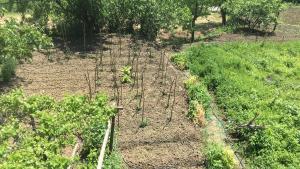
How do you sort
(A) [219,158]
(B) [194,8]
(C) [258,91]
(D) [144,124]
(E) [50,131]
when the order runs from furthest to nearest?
(B) [194,8], (C) [258,91], (D) [144,124], (A) [219,158], (E) [50,131]

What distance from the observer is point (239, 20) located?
906 inches

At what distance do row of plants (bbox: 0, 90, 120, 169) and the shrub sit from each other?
3205 mm

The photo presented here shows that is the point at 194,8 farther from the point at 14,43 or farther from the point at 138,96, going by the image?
the point at 14,43

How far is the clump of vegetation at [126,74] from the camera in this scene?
13539 mm

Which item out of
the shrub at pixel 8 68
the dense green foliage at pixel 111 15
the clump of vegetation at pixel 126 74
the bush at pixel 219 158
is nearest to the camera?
the bush at pixel 219 158

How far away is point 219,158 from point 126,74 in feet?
16.5

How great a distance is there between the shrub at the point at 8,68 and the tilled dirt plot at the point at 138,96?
16.3 inches

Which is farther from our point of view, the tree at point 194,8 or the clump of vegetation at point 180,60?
the tree at point 194,8

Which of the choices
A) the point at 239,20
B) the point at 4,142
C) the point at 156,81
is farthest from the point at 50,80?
the point at 239,20

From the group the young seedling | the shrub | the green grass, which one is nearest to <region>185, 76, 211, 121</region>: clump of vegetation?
the green grass

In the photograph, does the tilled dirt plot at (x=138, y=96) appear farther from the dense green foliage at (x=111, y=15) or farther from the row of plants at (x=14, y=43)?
the dense green foliage at (x=111, y=15)

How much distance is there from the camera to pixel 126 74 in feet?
45.8

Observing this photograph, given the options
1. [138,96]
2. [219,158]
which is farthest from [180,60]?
[219,158]

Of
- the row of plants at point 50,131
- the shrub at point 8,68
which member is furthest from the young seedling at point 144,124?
the shrub at point 8,68
